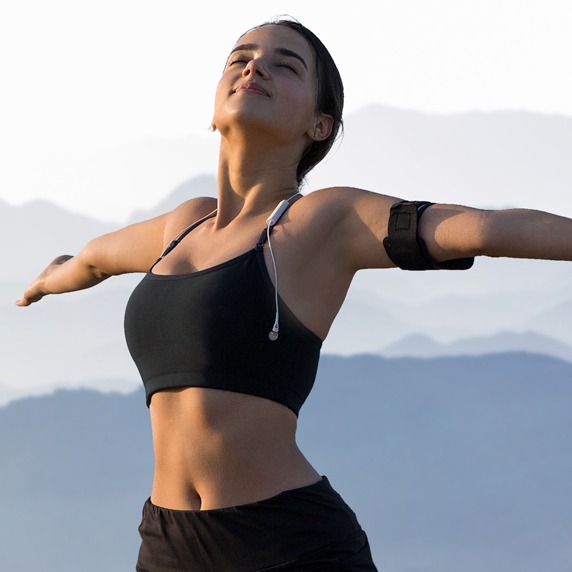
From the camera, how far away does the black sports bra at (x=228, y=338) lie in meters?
1.86

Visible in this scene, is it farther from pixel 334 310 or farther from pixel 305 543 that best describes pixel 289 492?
pixel 334 310

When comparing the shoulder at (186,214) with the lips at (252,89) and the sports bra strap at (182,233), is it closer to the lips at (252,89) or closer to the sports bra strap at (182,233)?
the sports bra strap at (182,233)

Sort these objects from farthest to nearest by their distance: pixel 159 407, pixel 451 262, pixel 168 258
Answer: pixel 168 258, pixel 159 407, pixel 451 262

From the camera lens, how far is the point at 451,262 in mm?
1820

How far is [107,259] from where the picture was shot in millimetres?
2547

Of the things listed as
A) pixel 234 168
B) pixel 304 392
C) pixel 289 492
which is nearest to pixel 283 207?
pixel 234 168

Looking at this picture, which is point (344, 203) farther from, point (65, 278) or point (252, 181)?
point (65, 278)

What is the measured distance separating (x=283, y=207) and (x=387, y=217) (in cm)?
27

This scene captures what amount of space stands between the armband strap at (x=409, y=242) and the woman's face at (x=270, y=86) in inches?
14.7

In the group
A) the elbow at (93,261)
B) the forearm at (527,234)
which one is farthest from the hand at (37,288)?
the forearm at (527,234)

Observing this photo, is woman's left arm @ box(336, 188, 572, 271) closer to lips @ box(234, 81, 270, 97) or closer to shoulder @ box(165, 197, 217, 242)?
lips @ box(234, 81, 270, 97)

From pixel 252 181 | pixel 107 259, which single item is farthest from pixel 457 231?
pixel 107 259

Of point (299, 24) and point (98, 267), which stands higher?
point (299, 24)

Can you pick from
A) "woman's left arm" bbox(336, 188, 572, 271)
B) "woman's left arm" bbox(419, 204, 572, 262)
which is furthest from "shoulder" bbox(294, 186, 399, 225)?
"woman's left arm" bbox(419, 204, 572, 262)
